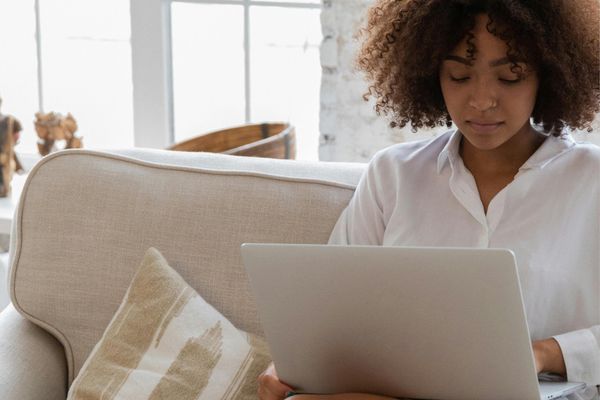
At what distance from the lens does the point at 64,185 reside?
75.4 inches

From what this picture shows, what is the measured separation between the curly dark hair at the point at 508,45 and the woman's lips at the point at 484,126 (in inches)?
4.3

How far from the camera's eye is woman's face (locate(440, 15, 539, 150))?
5.06ft

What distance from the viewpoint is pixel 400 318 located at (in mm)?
1291

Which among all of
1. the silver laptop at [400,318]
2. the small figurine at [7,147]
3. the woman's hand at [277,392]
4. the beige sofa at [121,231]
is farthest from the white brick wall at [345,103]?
Result: the silver laptop at [400,318]

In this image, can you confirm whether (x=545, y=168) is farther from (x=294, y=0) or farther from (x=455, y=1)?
(x=294, y=0)

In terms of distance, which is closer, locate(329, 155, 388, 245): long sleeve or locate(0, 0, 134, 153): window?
locate(329, 155, 388, 245): long sleeve

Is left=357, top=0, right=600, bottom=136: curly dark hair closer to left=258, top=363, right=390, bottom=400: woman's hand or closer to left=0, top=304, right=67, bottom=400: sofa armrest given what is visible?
left=258, top=363, right=390, bottom=400: woman's hand

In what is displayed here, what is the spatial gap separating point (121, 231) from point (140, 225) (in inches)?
1.5

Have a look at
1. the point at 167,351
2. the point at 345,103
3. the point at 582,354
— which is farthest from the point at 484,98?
the point at 345,103

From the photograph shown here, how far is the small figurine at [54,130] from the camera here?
299cm

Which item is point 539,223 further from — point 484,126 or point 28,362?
point 28,362

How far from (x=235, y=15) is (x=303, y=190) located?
144cm

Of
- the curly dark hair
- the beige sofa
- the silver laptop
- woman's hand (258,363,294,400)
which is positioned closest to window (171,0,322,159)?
the beige sofa

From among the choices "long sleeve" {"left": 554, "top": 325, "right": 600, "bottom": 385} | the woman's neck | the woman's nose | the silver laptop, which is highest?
the woman's nose
